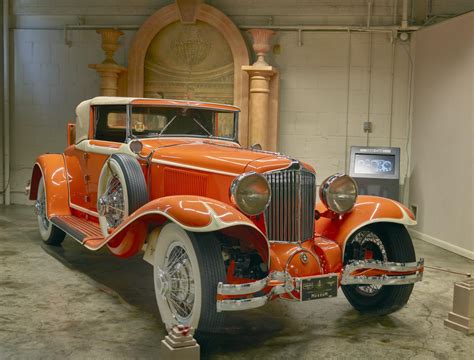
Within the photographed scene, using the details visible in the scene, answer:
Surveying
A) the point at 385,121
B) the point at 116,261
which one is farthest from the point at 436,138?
the point at 116,261

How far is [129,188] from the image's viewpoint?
13.6ft

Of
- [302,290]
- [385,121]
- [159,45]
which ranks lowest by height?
[302,290]

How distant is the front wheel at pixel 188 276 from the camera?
10.4 feet

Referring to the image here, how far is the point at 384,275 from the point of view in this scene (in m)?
3.58

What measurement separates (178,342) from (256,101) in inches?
216

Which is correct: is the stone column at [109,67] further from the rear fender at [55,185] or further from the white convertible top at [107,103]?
the white convertible top at [107,103]

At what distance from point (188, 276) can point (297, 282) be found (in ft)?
1.96

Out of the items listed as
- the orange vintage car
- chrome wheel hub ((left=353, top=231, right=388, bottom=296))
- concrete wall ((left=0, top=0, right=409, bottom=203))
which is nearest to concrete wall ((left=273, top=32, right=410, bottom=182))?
concrete wall ((left=0, top=0, right=409, bottom=203))

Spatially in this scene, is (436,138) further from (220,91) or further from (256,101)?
(220,91)

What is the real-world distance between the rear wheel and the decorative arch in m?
2.59

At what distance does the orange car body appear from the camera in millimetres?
3326

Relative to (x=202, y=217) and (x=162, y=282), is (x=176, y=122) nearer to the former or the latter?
(x=162, y=282)

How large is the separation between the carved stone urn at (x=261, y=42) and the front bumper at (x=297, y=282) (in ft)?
15.5

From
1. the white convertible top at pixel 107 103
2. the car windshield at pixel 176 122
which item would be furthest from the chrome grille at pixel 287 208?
the white convertible top at pixel 107 103
